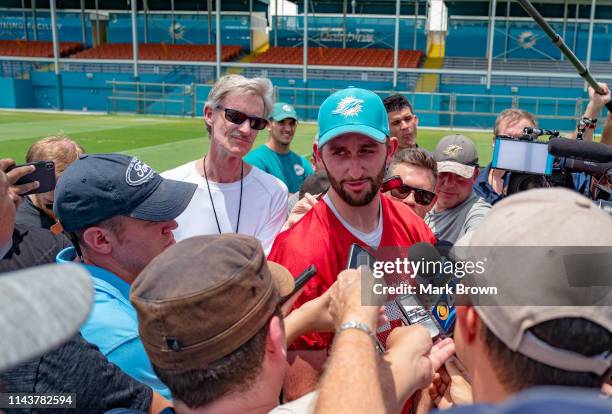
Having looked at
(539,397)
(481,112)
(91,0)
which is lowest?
(481,112)

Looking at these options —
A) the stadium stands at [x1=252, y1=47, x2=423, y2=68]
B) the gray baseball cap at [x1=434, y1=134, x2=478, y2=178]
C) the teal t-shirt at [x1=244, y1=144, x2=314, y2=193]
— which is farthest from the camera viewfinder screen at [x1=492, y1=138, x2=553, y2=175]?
the stadium stands at [x1=252, y1=47, x2=423, y2=68]

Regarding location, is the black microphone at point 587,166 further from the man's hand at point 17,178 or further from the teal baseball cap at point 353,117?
the man's hand at point 17,178

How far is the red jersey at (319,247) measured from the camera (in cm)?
213

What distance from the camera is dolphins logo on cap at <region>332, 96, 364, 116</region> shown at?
2340mm

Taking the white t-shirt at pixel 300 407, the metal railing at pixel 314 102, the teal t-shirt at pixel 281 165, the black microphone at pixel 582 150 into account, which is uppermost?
the black microphone at pixel 582 150

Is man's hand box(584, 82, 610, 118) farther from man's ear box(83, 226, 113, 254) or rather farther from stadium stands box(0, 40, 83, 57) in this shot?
stadium stands box(0, 40, 83, 57)

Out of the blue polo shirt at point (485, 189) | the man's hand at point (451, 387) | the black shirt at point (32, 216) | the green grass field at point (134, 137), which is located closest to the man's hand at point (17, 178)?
the black shirt at point (32, 216)

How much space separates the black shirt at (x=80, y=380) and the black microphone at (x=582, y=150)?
1.99 meters

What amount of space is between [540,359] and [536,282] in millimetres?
164

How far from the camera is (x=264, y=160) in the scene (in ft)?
18.7

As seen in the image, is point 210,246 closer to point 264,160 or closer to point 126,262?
point 126,262

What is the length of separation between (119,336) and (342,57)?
3625 centimetres

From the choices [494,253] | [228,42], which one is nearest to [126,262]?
[494,253]

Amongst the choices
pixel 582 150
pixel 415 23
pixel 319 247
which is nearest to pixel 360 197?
pixel 319 247
